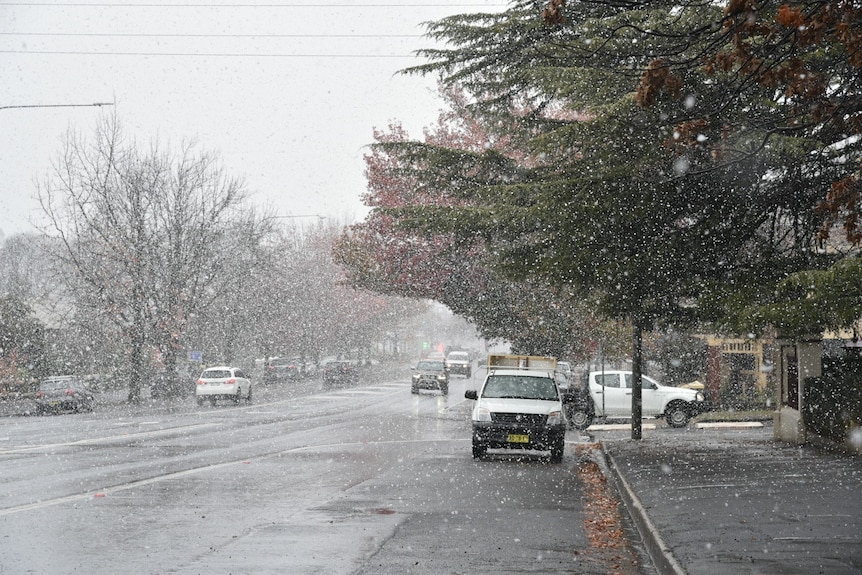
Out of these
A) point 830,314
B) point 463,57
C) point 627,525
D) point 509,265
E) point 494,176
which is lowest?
point 627,525

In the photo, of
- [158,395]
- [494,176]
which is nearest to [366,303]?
[158,395]

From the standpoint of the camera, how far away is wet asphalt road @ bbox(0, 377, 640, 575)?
9.15 metres

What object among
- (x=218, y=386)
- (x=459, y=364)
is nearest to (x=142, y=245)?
(x=218, y=386)

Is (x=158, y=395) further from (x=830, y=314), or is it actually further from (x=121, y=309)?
(x=830, y=314)

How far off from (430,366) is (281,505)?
40.3m

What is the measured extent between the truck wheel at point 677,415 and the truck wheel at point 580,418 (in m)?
2.43

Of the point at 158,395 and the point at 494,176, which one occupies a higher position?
the point at 494,176

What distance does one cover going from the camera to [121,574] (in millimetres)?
8375

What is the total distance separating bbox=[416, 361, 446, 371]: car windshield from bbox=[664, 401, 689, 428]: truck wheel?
22.7m

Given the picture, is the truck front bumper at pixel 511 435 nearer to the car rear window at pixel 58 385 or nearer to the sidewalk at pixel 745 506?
the sidewalk at pixel 745 506

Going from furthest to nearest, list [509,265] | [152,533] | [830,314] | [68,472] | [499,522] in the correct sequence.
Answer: [509,265] → [68,472] → [830,314] → [499,522] → [152,533]

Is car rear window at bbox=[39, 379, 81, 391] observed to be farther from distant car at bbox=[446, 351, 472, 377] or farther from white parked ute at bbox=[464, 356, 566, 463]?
distant car at bbox=[446, 351, 472, 377]

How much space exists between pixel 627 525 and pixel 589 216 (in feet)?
20.7

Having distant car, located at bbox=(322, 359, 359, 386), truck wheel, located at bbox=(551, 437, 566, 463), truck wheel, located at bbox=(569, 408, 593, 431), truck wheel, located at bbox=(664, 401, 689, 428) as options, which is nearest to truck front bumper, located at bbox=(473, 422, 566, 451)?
truck wheel, located at bbox=(551, 437, 566, 463)
